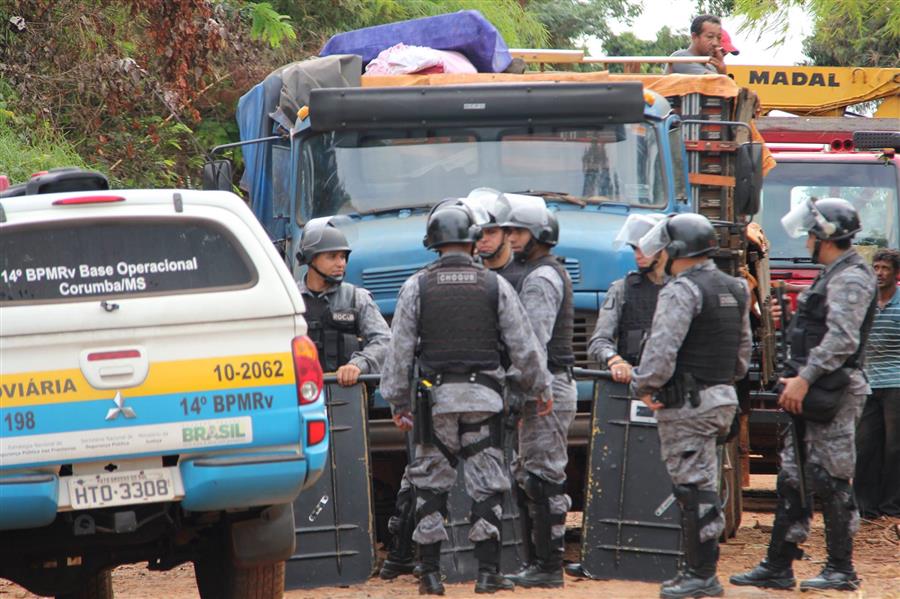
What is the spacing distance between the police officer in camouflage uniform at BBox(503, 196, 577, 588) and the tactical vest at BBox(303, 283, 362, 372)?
1.04 metres

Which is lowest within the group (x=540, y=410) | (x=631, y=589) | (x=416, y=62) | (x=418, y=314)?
(x=631, y=589)

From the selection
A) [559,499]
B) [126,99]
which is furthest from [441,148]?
[126,99]

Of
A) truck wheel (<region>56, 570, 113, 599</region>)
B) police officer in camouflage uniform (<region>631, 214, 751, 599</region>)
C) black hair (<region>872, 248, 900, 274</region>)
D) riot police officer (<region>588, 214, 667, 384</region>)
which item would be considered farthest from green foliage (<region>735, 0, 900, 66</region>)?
truck wheel (<region>56, 570, 113, 599</region>)

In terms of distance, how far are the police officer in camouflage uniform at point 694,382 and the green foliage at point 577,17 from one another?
23445 mm

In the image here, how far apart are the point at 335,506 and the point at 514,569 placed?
1.08m

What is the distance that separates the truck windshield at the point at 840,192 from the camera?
43.7ft

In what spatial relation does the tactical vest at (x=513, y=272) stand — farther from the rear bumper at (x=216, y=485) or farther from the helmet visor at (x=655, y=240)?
the rear bumper at (x=216, y=485)

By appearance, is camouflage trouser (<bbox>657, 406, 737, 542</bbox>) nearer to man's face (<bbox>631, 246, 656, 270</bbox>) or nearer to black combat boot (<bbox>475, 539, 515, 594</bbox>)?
black combat boot (<bbox>475, 539, 515, 594</bbox>)

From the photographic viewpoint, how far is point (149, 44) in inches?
715

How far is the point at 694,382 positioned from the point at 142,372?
301 cm

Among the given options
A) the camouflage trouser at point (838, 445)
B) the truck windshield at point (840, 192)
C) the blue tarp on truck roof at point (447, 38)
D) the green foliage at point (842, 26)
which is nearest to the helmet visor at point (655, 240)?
the camouflage trouser at point (838, 445)

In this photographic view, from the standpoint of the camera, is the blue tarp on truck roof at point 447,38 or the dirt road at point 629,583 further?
the blue tarp on truck roof at point 447,38

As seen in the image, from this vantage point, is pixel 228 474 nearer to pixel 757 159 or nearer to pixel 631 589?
pixel 631 589

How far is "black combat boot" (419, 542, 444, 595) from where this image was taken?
813 centimetres
